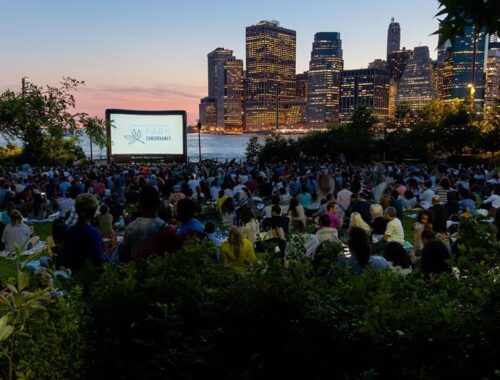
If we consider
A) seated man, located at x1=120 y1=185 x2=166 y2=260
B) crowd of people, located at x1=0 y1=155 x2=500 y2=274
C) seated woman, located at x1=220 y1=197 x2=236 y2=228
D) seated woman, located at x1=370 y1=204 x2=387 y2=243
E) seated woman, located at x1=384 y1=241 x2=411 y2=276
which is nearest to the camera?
seated man, located at x1=120 y1=185 x2=166 y2=260

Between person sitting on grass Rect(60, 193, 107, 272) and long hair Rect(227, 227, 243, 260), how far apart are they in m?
1.66

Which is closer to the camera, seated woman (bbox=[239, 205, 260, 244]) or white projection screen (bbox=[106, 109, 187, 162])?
seated woman (bbox=[239, 205, 260, 244])

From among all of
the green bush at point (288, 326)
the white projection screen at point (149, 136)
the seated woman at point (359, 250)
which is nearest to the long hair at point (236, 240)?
the seated woman at point (359, 250)

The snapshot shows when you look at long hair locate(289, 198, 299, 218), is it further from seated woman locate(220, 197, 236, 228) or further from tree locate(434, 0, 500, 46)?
tree locate(434, 0, 500, 46)

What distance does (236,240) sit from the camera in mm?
5637

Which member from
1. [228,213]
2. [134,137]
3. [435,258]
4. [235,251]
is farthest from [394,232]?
[134,137]

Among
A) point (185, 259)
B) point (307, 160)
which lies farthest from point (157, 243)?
point (307, 160)

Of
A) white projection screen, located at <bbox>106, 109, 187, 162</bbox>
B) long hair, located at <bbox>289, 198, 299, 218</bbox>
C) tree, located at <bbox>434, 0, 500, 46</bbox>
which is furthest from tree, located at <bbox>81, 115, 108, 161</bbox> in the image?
white projection screen, located at <bbox>106, 109, 187, 162</bbox>

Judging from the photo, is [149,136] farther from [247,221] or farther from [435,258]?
[435,258]

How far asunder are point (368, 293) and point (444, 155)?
4057 centimetres

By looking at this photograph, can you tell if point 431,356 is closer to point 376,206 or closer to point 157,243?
point 157,243

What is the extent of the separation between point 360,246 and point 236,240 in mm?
1465

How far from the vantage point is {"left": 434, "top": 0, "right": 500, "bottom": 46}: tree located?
Result: 2.47 metres

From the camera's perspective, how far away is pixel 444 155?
40094mm
